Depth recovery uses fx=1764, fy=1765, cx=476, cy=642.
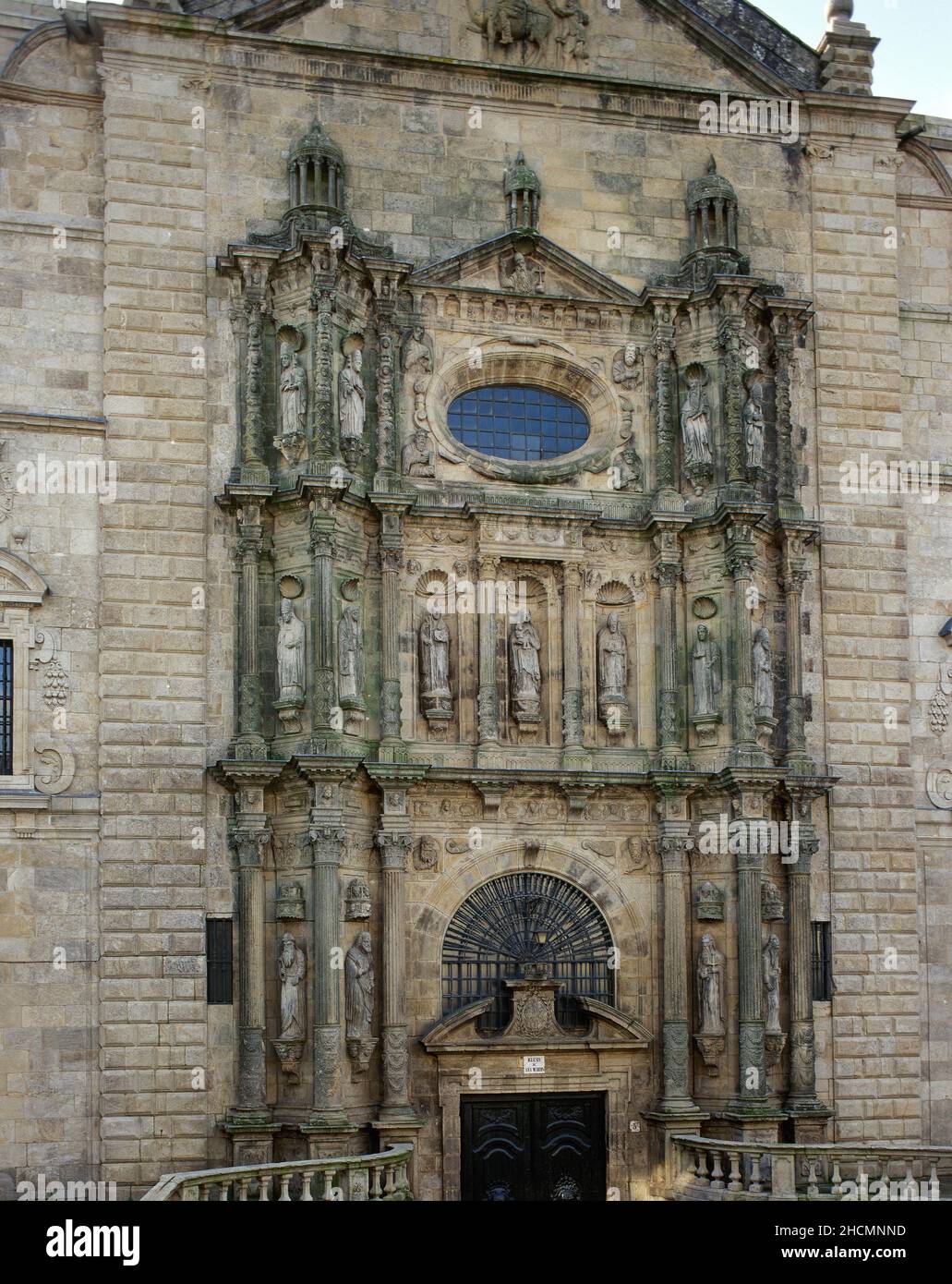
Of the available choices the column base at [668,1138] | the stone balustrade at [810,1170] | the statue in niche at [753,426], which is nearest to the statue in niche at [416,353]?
the statue in niche at [753,426]

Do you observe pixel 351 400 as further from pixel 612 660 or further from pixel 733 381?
pixel 733 381

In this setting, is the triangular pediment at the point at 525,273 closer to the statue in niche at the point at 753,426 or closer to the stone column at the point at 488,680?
Result: the statue in niche at the point at 753,426

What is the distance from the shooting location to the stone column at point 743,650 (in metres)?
24.4

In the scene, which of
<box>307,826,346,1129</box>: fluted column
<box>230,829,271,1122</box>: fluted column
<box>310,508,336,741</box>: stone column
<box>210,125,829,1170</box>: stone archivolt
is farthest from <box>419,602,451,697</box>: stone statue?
<box>230,829,271,1122</box>: fluted column

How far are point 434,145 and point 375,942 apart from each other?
1140 centimetres

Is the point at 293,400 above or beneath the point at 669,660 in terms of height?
above

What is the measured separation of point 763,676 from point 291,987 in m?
7.82

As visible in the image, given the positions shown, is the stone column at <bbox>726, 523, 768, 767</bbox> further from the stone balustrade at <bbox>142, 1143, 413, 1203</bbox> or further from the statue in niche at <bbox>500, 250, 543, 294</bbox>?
the stone balustrade at <bbox>142, 1143, 413, 1203</bbox>

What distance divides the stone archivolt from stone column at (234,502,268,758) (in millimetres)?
52

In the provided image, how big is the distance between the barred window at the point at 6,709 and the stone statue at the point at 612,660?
26.5 ft

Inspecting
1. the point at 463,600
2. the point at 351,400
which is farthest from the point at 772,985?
the point at 351,400

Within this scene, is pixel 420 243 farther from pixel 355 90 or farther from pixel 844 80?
pixel 844 80

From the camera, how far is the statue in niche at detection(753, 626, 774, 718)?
24688 millimetres

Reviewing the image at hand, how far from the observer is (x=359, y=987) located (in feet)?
75.2
